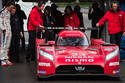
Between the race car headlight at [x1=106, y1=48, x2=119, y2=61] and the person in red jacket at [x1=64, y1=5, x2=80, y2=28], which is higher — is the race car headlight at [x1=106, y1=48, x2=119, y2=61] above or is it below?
below

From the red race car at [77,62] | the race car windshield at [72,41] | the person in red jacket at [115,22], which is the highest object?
the person in red jacket at [115,22]

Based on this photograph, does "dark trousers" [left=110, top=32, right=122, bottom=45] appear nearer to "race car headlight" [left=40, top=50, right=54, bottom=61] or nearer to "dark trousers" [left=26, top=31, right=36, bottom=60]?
"dark trousers" [left=26, top=31, right=36, bottom=60]

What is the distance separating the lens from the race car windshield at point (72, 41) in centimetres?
1524

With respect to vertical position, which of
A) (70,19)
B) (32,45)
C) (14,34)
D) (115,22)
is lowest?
(32,45)

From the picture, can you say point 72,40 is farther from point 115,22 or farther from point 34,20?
point 115,22

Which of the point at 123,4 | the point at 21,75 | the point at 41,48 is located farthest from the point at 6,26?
the point at 123,4

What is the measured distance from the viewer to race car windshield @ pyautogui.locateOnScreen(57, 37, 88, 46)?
15242 millimetres

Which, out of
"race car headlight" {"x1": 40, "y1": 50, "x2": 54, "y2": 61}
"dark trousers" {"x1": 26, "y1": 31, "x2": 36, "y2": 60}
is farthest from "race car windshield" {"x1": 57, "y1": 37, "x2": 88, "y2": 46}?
"dark trousers" {"x1": 26, "y1": 31, "x2": 36, "y2": 60}

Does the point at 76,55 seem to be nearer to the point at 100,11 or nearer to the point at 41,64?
the point at 41,64

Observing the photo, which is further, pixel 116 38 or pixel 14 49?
pixel 116 38

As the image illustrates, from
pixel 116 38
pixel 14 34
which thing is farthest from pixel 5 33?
pixel 116 38

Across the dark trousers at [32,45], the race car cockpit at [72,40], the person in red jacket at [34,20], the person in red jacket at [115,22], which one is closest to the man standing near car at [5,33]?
the person in red jacket at [34,20]

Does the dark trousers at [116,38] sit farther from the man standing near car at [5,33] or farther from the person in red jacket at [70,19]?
the man standing near car at [5,33]

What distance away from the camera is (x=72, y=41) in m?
15.3
